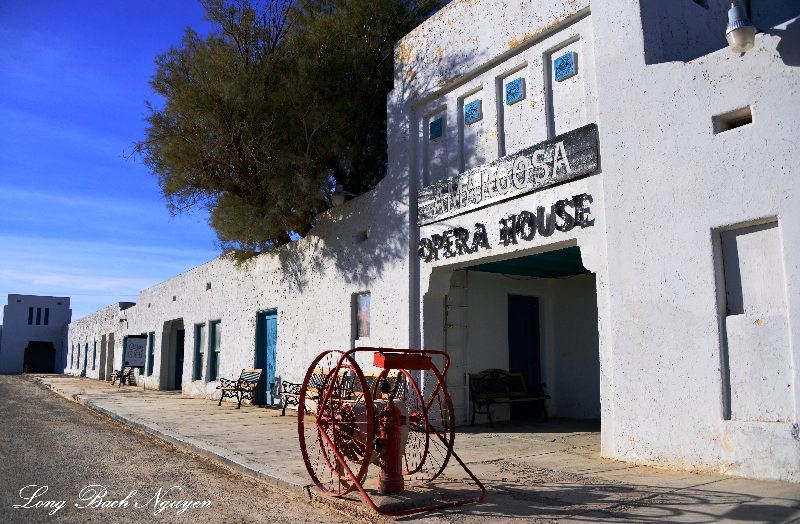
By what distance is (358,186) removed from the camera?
1712 cm

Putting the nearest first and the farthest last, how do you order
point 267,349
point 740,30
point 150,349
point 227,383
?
point 740,30, point 267,349, point 227,383, point 150,349

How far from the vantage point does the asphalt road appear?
565 centimetres

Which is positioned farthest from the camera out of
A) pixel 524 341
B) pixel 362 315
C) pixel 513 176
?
pixel 524 341

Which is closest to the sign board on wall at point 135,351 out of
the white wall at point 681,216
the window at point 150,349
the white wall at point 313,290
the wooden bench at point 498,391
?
the window at point 150,349

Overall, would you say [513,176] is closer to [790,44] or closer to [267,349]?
[790,44]

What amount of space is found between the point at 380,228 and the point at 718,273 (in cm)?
695

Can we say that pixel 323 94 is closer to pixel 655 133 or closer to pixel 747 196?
pixel 655 133

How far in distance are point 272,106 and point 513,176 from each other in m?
6.59

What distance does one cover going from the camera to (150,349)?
2791 centimetres

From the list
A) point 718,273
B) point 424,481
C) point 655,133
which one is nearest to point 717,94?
point 655,133

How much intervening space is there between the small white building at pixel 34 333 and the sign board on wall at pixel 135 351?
35413 mm

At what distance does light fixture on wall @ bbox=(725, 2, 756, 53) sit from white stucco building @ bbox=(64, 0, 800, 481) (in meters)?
0.20

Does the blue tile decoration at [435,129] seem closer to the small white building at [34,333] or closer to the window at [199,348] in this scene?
the window at [199,348]

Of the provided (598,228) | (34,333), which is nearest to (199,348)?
(598,228)
